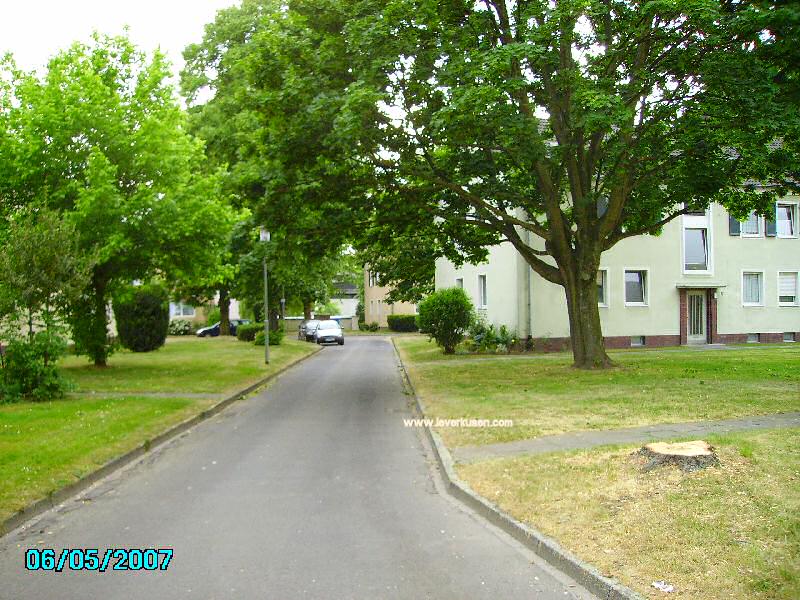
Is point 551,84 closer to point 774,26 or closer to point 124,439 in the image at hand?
point 774,26

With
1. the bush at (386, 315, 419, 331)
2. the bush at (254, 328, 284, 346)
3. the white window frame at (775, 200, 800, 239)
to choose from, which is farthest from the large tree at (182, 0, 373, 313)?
the bush at (386, 315, 419, 331)

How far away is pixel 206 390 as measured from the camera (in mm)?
16562

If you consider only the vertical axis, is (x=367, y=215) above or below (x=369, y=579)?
above

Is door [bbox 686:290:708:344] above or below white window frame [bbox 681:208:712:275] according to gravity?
below

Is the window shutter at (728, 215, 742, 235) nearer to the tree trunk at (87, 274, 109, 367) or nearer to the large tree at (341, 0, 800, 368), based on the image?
the large tree at (341, 0, 800, 368)

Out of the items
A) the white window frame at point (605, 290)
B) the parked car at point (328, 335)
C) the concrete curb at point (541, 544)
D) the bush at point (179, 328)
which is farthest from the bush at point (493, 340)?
the bush at point (179, 328)

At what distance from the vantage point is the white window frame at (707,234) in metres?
30.8

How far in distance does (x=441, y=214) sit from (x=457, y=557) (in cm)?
1358

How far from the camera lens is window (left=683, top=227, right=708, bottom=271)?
31.1 m

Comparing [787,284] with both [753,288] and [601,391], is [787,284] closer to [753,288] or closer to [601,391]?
[753,288]

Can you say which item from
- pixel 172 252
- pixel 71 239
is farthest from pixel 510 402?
pixel 172 252

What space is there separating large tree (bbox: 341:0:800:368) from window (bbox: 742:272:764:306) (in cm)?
1528

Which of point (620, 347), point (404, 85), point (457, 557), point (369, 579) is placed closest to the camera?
point (369, 579)

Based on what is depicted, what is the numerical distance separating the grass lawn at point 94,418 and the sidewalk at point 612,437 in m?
4.77
